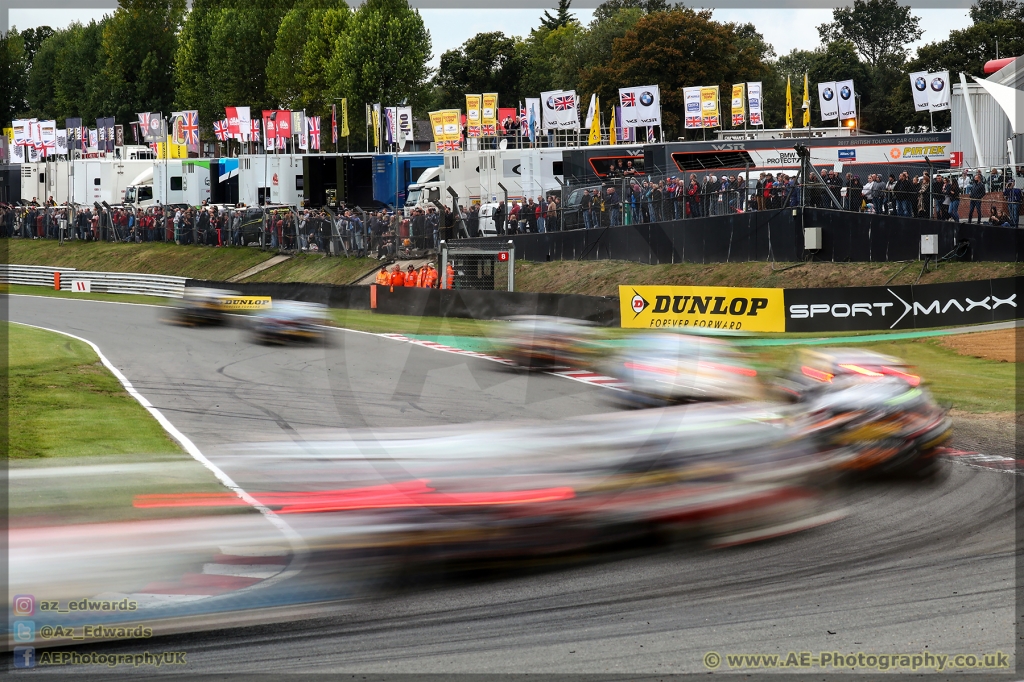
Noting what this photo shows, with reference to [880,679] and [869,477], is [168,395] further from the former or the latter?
[880,679]

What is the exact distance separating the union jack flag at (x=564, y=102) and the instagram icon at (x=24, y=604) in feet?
142

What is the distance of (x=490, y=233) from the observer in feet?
109

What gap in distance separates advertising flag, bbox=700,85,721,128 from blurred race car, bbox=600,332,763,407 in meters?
34.4

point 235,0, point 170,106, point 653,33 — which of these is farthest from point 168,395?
point 170,106

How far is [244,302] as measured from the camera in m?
27.3

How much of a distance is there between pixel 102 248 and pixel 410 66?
3253cm

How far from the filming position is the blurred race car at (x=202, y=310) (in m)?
24.6

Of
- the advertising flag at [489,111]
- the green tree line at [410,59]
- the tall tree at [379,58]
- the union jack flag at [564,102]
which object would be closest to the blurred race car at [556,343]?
the union jack flag at [564,102]

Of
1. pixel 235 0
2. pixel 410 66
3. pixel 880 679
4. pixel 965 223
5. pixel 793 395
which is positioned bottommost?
pixel 880 679

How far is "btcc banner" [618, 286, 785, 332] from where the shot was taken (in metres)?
22.1

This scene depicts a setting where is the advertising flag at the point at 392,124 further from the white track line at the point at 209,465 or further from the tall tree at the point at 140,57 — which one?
the tall tree at the point at 140,57

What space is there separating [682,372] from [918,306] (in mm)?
11809

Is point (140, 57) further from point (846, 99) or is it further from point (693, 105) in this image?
point (846, 99)

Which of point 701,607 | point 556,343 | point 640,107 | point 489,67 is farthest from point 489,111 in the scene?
point 489,67
